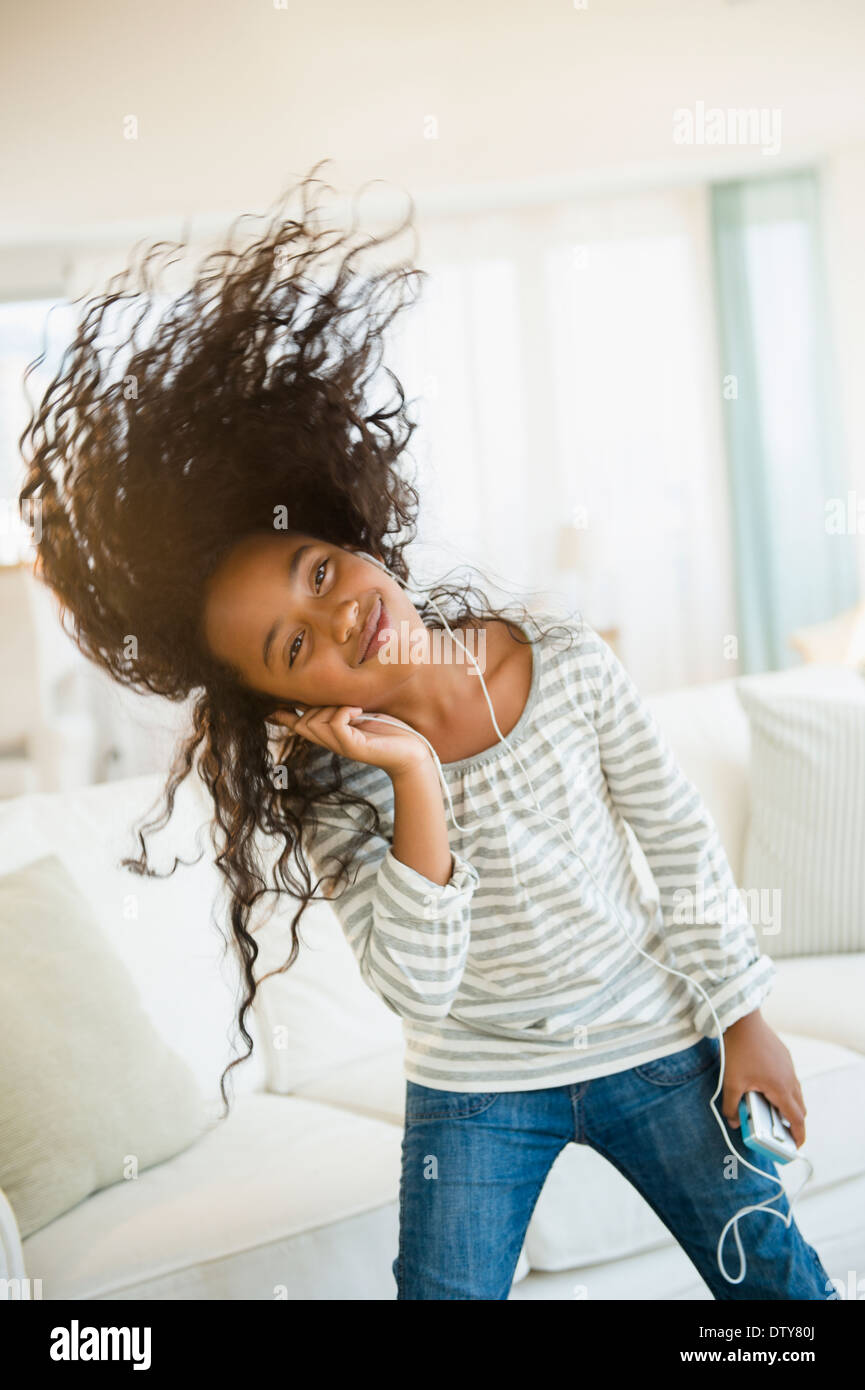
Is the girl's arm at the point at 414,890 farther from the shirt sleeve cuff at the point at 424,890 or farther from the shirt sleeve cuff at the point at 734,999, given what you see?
the shirt sleeve cuff at the point at 734,999

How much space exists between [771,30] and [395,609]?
12.7ft

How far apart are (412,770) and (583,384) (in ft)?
16.9

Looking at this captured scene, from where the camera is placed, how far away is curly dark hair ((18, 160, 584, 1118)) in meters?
1.10

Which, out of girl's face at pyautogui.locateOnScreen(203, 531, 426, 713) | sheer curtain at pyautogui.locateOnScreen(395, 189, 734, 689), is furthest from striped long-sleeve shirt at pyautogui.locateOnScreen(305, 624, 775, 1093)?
sheer curtain at pyautogui.locateOnScreen(395, 189, 734, 689)

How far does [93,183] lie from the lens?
15.9 feet

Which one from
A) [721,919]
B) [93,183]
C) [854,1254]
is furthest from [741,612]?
[721,919]

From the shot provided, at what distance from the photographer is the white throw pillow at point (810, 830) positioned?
2.00 meters

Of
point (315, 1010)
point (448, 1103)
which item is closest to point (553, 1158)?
point (448, 1103)

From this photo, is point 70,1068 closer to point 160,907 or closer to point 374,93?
point 160,907

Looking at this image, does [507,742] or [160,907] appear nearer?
[507,742]

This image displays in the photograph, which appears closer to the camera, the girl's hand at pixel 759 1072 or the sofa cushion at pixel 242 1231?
the girl's hand at pixel 759 1072

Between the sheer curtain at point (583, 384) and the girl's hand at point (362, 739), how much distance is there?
15.7ft

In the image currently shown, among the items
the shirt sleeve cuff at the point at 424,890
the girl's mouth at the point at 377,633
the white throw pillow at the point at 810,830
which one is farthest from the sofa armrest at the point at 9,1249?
the white throw pillow at the point at 810,830

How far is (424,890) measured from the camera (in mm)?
1003
